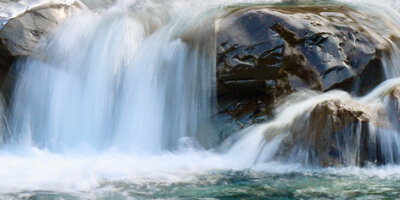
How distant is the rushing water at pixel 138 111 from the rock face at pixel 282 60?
24 cm

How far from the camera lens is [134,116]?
8.40 metres

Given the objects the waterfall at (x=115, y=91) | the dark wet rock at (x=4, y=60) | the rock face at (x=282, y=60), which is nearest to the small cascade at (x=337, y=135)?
the rock face at (x=282, y=60)

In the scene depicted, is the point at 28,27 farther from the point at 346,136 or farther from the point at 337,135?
the point at 346,136

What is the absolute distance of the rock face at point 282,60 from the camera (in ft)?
26.4

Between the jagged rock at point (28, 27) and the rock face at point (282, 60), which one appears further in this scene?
the jagged rock at point (28, 27)

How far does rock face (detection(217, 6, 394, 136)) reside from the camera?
26.4 ft

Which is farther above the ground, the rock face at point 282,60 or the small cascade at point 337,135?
the rock face at point 282,60

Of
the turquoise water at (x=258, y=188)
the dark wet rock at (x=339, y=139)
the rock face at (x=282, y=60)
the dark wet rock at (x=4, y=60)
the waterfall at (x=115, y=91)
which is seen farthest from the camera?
the dark wet rock at (x=4, y=60)

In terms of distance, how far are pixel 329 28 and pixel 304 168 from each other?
273 cm

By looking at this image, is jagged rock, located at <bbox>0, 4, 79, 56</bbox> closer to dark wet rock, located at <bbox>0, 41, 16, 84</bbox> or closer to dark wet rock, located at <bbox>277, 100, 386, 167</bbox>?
dark wet rock, located at <bbox>0, 41, 16, 84</bbox>

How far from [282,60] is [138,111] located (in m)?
2.38

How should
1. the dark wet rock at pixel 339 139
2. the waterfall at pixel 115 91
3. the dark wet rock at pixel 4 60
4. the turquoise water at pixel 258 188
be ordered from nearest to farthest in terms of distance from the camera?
the turquoise water at pixel 258 188, the dark wet rock at pixel 339 139, the waterfall at pixel 115 91, the dark wet rock at pixel 4 60

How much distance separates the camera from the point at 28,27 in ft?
29.2

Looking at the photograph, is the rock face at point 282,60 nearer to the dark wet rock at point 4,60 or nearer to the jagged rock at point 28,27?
the jagged rock at point 28,27
